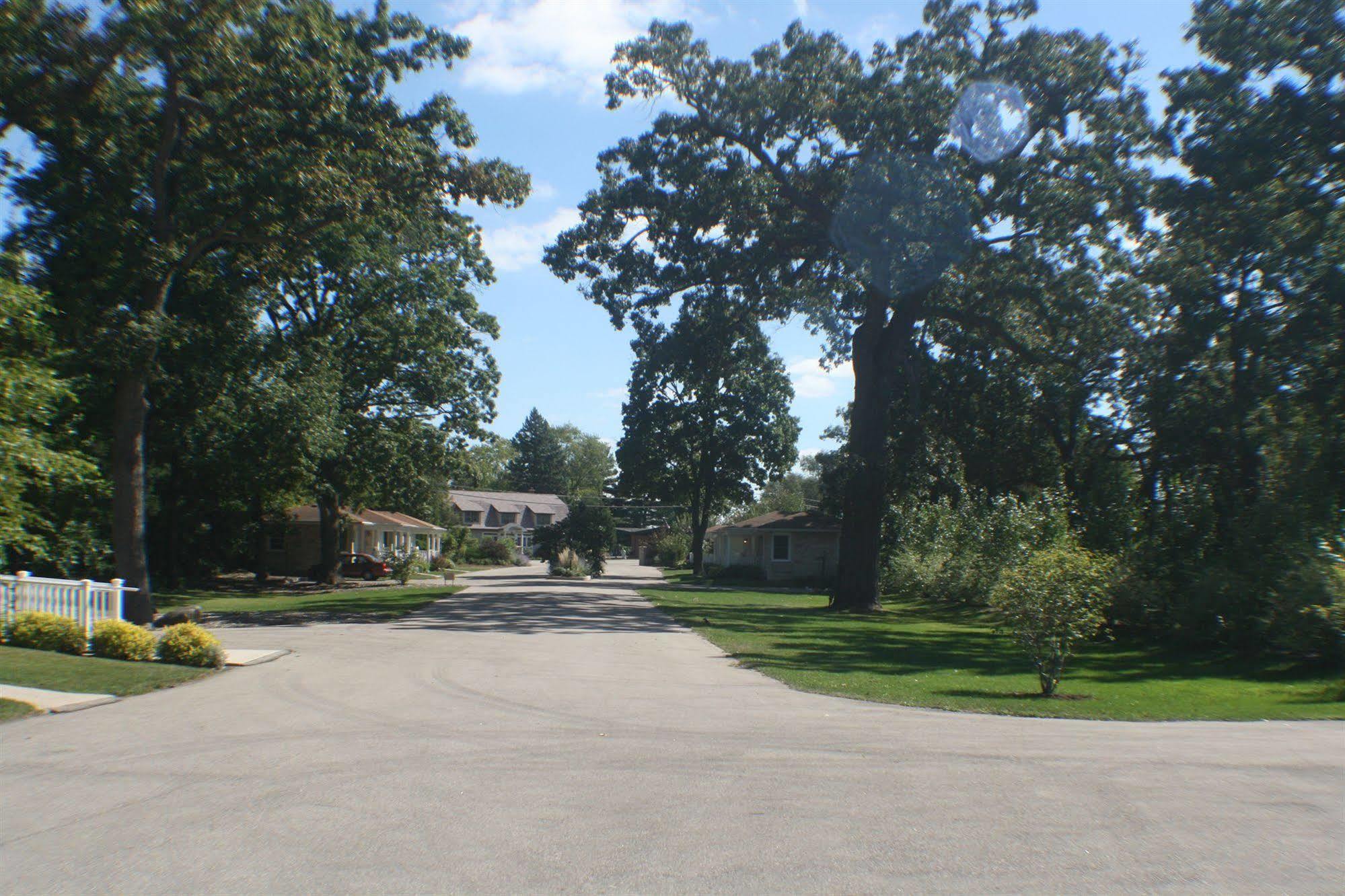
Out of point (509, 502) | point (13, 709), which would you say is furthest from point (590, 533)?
point (509, 502)

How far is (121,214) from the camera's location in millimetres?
20422

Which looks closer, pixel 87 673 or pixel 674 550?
pixel 87 673

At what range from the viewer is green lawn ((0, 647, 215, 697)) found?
11.4 m

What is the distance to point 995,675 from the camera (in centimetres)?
1523

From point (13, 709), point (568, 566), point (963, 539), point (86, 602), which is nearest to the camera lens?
point (13, 709)

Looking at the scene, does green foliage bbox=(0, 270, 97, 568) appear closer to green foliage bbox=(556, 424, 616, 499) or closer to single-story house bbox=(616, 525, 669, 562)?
single-story house bbox=(616, 525, 669, 562)

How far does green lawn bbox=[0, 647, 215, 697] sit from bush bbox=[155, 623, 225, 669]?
0.17 meters

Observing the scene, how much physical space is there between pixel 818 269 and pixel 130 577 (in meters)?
21.6

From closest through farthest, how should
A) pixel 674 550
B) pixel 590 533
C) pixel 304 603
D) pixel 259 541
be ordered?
pixel 304 603 → pixel 259 541 → pixel 590 533 → pixel 674 550

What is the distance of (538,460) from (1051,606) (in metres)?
132

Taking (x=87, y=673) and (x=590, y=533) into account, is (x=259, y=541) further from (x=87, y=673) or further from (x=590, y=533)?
(x=87, y=673)

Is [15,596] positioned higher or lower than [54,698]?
higher

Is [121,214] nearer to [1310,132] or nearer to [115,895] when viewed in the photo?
[115,895]

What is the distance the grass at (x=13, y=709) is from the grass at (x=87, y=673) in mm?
1033
